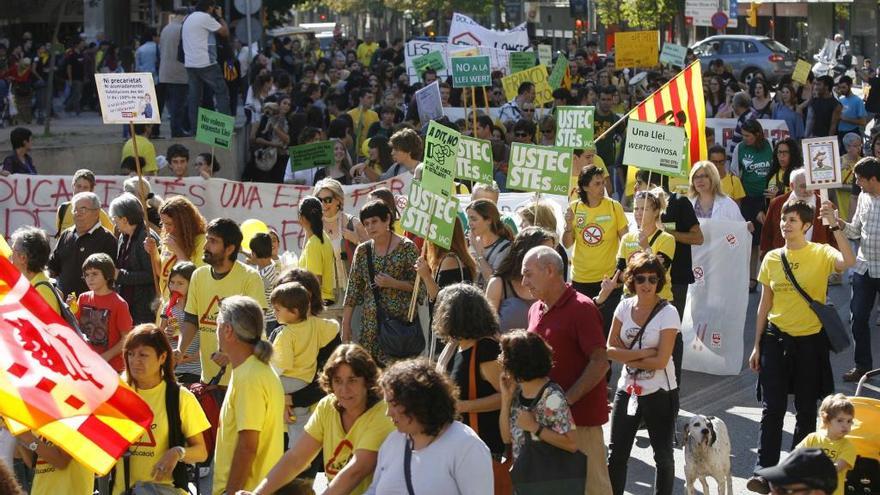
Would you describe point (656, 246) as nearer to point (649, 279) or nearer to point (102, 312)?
point (649, 279)

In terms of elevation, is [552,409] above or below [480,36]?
below

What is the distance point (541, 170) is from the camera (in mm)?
11008

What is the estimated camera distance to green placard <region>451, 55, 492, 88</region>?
1653cm

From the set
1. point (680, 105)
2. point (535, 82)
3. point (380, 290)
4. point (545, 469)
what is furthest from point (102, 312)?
point (535, 82)

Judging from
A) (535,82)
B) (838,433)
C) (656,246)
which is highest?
(535,82)

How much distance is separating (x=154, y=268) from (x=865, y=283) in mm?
5115

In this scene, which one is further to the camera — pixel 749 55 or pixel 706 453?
pixel 749 55

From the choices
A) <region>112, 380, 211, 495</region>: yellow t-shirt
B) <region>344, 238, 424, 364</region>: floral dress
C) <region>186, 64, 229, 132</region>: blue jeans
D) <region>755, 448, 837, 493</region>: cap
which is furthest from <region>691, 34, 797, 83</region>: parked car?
<region>755, 448, 837, 493</region>: cap

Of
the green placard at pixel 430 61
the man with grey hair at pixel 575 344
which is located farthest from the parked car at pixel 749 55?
the man with grey hair at pixel 575 344

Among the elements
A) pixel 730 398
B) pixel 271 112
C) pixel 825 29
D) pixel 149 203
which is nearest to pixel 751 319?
pixel 730 398

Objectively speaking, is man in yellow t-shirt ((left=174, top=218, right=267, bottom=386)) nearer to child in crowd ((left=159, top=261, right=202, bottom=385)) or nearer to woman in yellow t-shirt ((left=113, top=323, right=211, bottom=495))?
child in crowd ((left=159, top=261, right=202, bottom=385))

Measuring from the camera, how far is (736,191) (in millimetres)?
14062

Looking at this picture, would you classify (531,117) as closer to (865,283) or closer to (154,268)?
(865,283)

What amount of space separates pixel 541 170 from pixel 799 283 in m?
2.63
